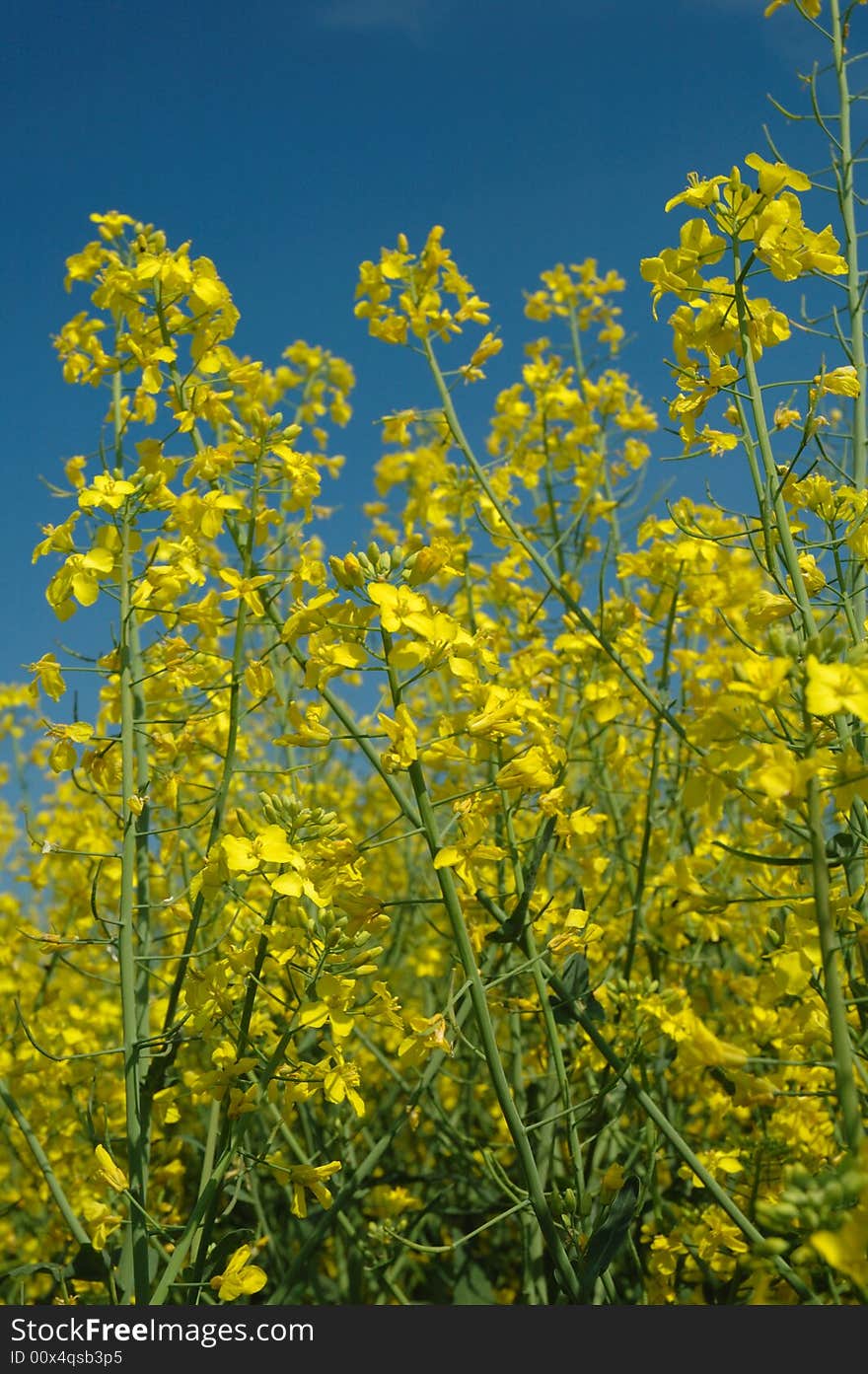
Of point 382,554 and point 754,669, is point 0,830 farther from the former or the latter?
point 754,669

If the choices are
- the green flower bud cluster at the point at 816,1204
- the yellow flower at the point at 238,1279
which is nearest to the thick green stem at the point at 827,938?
the green flower bud cluster at the point at 816,1204

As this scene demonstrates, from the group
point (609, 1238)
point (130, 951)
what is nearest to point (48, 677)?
point (130, 951)

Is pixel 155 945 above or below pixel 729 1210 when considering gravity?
above

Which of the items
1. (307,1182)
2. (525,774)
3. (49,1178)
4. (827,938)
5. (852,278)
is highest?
(852,278)

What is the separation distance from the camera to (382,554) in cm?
213

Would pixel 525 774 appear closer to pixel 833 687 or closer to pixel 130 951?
pixel 833 687

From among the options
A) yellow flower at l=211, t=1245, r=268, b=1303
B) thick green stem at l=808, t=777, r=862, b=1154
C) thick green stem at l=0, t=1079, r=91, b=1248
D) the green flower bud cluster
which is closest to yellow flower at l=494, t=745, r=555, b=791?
thick green stem at l=808, t=777, r=862, b=1154

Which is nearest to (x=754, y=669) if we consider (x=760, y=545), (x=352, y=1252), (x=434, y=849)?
(x=434, y=849)

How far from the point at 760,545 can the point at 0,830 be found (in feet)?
24.0

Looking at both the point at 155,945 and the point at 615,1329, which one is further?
the point at 155,945

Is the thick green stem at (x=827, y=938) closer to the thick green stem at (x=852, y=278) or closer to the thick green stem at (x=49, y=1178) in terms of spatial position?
the thick green stem at (x=852, y=278)

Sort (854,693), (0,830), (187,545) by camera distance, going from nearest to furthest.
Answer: (854,693) → (187,545) → (0,830)

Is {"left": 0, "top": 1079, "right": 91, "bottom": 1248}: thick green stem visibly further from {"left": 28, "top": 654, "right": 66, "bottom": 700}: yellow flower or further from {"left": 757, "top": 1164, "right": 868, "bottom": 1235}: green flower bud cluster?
{"left": 757, "top": 1164, "right": 868, "bottom": 1235}: green flower bud cluster

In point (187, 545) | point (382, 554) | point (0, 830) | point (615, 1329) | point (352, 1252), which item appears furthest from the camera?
point (0, 830)
